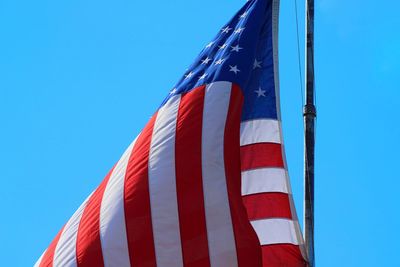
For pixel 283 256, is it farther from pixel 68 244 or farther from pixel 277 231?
pixel 68 244

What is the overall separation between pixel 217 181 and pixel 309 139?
159cm

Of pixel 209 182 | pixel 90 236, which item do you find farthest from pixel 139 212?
pixel 209 182

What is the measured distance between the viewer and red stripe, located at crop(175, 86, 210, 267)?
1585 centimetres

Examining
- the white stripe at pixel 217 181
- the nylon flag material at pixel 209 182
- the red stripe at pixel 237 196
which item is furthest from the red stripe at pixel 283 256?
the white stripe at pixel 217 181

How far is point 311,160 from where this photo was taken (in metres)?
16.5

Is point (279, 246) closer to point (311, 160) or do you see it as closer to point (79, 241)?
point (311, 160)

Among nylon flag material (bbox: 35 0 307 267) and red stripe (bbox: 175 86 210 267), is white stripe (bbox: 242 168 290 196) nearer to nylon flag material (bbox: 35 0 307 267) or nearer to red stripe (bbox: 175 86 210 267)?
nylon flag material (bbox: 35 0 307 267)

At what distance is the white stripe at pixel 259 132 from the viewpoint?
1727 centimetres

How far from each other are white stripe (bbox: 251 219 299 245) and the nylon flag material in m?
0.01

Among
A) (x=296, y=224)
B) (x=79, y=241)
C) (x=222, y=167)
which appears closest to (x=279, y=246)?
(x=296, y=224)

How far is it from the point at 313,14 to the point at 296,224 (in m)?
3.46

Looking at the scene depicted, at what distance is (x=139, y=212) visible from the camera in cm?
1602

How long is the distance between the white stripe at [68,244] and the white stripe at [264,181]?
2484 millimetres

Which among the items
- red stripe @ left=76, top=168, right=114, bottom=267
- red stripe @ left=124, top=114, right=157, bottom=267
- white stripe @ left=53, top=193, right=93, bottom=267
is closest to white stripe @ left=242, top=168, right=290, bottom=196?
red stripe @ left=124, top=114, right=157, bottom=267
